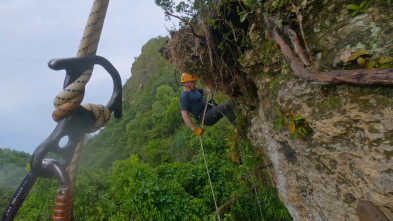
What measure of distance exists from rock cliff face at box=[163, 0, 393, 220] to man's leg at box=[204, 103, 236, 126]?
141 centimetres

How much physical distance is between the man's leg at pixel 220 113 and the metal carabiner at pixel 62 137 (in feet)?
9.84

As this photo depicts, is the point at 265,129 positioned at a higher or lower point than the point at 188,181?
higher

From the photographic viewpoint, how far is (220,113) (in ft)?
14.0

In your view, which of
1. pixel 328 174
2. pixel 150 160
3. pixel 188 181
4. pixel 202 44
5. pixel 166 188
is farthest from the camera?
pixel 150 160

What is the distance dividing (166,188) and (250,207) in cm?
211

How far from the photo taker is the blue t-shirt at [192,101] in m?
4.46

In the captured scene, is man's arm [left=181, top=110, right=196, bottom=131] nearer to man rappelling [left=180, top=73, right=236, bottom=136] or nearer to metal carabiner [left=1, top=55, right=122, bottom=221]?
man rappelling [left=180, top=73, right=236, bottom=136]

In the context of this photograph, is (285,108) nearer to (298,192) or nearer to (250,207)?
(298,192)

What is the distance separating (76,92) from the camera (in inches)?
43.8

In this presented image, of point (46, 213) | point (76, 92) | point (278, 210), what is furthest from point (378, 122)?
point (46, 213)

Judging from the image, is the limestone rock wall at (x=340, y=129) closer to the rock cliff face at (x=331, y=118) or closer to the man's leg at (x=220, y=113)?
the rock cliff face at (x=331, y=118)

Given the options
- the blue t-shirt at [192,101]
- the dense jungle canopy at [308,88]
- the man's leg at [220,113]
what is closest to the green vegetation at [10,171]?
the blue t-shirt at [192,101]

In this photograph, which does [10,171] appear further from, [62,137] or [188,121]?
[62,137]

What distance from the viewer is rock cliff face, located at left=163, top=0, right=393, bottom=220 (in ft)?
4.97
